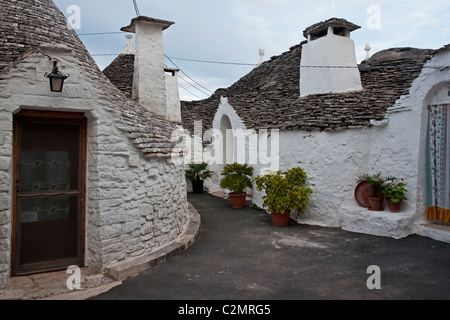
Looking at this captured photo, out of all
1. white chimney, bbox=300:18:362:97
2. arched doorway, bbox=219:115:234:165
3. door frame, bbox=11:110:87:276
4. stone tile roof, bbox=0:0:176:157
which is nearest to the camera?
door frame, bbox=11:110:87:276

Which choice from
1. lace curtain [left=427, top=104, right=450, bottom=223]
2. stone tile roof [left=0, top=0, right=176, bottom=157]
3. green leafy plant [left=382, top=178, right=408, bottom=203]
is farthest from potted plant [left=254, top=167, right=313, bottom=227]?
stone tile roof [left=0, top=0, right=176, bottom=157]

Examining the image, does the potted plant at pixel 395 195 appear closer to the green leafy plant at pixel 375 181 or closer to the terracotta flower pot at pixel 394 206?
the terracotta flower pot at pixel 394 206

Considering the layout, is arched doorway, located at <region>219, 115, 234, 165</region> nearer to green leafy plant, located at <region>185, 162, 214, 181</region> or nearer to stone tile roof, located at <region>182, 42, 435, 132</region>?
green leafy plant, located at <region>185, 162, 214, 181</region>

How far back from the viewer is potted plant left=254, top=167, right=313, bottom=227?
25.1 ft

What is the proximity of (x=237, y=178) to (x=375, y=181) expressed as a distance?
4.02 m

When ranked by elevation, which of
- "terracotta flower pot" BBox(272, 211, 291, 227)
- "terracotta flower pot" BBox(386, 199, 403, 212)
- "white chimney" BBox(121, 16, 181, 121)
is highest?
"white chimney" BBox(121, 16, 181, 121)

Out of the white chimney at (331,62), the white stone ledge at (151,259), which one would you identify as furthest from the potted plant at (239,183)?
the white stone ledge at (151,259)

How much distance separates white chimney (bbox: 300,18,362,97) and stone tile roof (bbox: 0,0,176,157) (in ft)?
16.7

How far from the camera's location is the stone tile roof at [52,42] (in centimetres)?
499

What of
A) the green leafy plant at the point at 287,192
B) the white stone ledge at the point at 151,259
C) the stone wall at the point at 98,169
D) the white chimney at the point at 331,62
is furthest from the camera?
the white chimney at the point at 331,62

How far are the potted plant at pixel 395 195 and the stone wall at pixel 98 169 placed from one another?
15.7 feet

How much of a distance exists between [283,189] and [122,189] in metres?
4.12

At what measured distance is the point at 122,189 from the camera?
5000 mm
